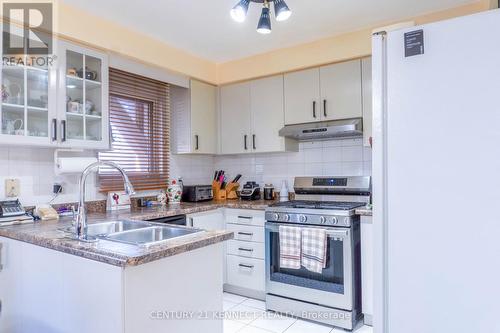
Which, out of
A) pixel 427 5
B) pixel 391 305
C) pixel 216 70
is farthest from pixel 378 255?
pixel 216 70

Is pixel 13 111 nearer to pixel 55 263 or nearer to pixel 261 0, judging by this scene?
pixel 55 263

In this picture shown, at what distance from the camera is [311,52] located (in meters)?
2.82

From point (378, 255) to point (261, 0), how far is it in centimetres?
149

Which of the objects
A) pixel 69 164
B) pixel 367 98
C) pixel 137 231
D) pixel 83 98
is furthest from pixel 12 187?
pixel 367 98

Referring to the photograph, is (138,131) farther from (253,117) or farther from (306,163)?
(306,163)

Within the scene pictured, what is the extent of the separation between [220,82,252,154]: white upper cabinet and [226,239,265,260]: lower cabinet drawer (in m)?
0.94

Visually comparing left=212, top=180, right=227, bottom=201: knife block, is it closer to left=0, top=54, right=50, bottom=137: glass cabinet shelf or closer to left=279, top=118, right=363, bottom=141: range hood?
left=279, top=118, right=363, bottom=141: range hood

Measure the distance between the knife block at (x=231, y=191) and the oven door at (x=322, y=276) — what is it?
2.94ft

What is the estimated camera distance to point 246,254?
281 cm

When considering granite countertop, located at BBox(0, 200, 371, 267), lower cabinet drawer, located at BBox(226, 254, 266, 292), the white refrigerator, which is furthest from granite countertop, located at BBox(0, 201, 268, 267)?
lower cabinet drawer, located at BBox(226, 254, 266, 292)

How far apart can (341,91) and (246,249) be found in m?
1.59

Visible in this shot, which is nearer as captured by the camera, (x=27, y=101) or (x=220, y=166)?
(x=27, y=101)

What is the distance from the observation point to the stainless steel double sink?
5.49ft

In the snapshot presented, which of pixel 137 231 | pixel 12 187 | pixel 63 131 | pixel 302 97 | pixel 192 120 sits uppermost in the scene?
pixel 302 97
